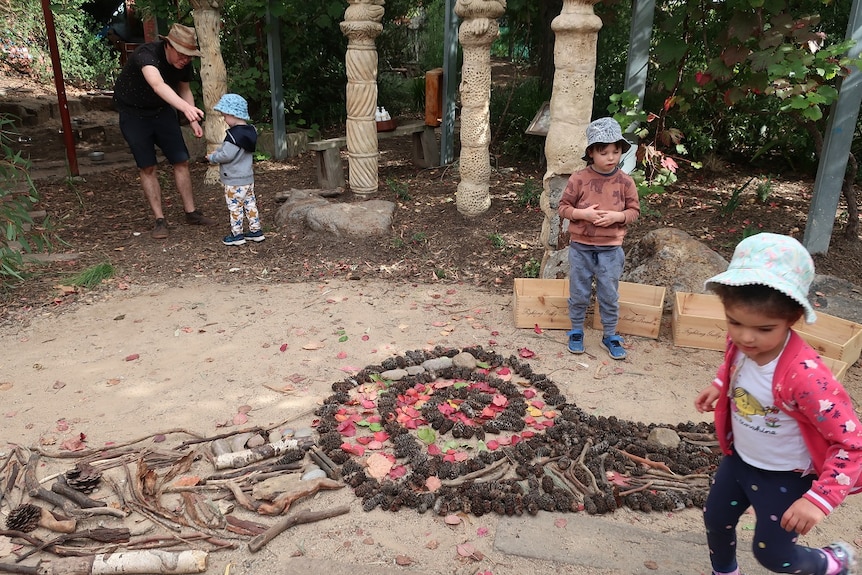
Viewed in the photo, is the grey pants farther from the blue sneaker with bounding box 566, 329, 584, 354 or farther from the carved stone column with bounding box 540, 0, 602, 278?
the carved stone column with bounding box 540, 0, 602, 278

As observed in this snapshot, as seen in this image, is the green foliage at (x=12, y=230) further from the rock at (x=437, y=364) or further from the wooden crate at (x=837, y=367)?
the wooden crate at (x=837, y=367)


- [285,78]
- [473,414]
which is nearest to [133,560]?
[473,414]

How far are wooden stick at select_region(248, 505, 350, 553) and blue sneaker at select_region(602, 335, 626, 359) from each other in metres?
2.19

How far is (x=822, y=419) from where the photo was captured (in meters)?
1.78

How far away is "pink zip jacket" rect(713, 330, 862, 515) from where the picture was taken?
1760 mm

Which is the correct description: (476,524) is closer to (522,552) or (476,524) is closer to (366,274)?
(522,552)

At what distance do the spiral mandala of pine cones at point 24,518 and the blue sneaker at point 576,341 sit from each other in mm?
3086

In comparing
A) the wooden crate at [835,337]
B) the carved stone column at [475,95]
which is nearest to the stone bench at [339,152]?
the carved stone column at [475,95]

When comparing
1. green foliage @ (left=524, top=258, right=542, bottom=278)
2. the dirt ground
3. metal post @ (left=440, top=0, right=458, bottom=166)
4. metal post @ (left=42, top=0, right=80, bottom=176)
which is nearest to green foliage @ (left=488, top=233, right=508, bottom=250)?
the dirt ground

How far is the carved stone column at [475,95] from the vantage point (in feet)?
20.4

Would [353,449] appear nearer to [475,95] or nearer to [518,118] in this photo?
[475,95]

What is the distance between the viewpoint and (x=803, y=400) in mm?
1811

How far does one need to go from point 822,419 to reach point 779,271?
1.35 feet

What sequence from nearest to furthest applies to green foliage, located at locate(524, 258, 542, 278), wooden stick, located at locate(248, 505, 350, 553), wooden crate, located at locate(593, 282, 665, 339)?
wooden stick, located at locate(248, 505, 350, 553)
wooden crate, located at locate(593, 282, 665, 339)
green foliage, located at locate(524, 258, 542, 278)
